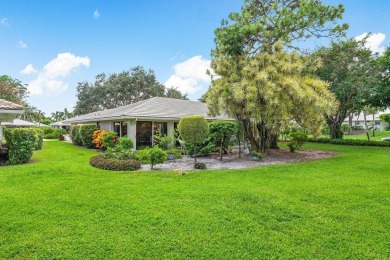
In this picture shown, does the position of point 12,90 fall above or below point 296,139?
above

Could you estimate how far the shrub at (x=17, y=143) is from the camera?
10727mm

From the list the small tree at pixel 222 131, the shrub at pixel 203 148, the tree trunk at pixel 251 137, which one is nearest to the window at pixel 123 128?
the shrub at pixel 203 148

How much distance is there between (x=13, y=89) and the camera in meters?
39.9

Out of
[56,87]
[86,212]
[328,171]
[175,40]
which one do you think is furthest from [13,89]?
[328,171]

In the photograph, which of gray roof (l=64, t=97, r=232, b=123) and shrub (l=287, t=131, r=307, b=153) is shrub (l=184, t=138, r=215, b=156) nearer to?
gray roof (l=64, t=97, r=232, b=123)

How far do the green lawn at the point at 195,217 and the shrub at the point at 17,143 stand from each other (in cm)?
288

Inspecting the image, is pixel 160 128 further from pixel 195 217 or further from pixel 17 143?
pixel 195 217

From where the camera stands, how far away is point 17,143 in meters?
10.9

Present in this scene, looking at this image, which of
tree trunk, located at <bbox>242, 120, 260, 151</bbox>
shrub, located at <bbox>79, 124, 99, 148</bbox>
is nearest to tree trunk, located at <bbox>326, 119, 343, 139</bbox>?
tree trunk, located at <bbox>242, 120, 260, 151</bbox>

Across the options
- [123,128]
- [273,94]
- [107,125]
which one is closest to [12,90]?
[107,125]

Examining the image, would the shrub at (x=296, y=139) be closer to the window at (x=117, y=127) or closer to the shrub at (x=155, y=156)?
the shrub at (x=155, y=156)

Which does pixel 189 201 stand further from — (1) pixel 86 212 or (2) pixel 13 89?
(2) pixel 13 89

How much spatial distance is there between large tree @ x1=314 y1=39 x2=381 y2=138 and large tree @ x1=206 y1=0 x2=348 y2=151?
405 centimetres

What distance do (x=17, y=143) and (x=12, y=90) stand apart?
3715cm
